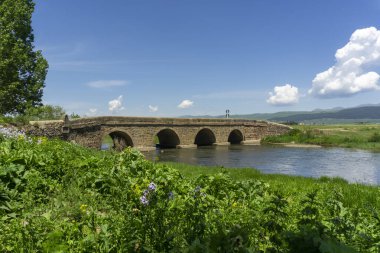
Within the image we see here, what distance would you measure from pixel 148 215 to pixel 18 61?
28.6 meters

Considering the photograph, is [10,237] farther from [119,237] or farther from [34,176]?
[34,176]

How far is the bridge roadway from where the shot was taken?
97.1ft

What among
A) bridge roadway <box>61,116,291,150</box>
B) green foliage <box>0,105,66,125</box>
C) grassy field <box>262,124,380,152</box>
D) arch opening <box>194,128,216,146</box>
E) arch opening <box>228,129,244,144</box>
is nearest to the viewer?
green foliage <box>0,105,66,125</box>

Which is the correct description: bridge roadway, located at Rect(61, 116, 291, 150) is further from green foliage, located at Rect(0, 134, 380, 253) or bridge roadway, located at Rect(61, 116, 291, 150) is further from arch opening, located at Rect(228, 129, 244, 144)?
green foliage, located at Rect(0, 134, 380, 253)

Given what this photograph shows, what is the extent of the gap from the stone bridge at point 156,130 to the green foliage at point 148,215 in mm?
10954

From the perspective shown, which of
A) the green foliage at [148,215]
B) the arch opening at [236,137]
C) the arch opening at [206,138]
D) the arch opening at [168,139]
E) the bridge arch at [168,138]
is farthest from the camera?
the arch opening at [236,137]

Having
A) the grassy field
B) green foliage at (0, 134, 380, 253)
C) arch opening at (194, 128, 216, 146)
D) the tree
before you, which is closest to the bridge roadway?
arch opening at (194, 128, 216, 146)

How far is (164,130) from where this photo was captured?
4397 centimetres

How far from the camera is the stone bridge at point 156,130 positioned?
2710 centimetres

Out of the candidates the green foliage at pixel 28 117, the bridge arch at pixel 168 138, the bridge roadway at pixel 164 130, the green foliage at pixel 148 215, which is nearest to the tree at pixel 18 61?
the green foliage at pixel 28 117

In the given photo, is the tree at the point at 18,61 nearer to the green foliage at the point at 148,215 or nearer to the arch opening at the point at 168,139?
the arch opening at the point at 168,139

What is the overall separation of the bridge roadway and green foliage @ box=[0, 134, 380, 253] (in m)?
15.1

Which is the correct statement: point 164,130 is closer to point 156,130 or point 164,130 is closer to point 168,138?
point 168,138

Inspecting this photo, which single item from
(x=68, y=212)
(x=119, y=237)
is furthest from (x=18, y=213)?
(x=119, y=237)
